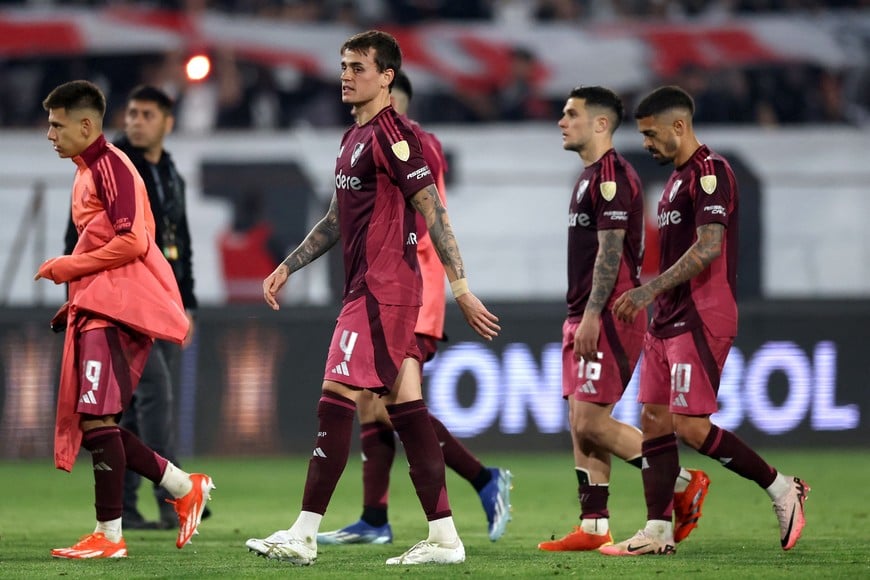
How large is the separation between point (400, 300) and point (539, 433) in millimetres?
6774

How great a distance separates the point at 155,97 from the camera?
7.95 m

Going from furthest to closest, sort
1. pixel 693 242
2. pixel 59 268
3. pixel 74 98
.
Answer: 1. pixel 693 242
2. pixel 74 98
3. pixel 59 268

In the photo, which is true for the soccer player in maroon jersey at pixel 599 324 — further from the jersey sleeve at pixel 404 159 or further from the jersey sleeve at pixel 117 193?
the jersey sleeve at pixel 117 193

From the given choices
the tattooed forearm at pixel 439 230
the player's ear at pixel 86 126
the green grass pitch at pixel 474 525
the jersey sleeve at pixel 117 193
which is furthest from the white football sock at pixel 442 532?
the player's ear at pixel 86 126

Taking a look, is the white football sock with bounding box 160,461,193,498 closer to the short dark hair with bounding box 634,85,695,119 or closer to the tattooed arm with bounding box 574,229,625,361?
the tattooed arm with bounding box 574,229,625,361

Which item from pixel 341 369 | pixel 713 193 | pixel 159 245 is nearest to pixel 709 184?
pixel 713 193

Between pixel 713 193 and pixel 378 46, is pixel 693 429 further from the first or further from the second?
pixel 378 46

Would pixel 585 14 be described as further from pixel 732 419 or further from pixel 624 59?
pixel 732 419

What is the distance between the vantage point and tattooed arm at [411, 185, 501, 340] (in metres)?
5.61

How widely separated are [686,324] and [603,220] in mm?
640

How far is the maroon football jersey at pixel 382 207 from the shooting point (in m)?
5.78

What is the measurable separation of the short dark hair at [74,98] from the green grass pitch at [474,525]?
2.07 m

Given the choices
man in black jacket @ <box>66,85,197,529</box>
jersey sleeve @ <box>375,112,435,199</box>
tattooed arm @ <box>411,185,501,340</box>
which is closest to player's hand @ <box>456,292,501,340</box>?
tattooed arm @ <box>411,185,501,340</box>

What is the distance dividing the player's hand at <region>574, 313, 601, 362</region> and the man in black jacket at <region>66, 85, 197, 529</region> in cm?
→ 236
